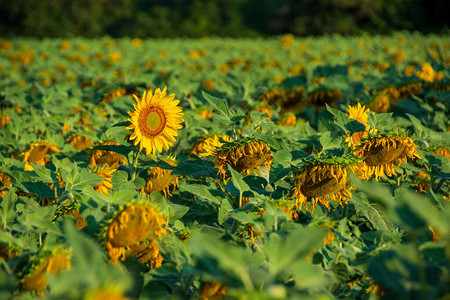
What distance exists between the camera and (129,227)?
3.51 feet

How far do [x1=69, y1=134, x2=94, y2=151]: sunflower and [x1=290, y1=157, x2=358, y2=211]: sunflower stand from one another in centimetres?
130

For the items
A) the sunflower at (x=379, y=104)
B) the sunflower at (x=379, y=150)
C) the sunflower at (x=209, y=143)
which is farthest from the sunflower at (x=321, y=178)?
the sunflower at (x=379, y=104)

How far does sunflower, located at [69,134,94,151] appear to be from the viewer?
2229 mm

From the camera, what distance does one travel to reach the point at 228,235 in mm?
1302

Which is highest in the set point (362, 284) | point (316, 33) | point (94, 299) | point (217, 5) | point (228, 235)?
point (217, 5)

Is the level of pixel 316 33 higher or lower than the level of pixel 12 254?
higher

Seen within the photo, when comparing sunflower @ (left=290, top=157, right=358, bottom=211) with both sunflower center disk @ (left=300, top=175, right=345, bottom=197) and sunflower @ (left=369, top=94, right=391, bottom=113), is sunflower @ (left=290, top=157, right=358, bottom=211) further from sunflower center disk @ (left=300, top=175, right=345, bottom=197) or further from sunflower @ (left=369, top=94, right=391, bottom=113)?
sunflower @ (left=369, top=94, right=391, bottom=113)

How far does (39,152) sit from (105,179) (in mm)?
682

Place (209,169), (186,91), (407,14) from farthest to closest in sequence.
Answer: (407,14), (186,91), (209,169)

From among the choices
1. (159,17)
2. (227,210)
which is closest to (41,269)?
(227,210)

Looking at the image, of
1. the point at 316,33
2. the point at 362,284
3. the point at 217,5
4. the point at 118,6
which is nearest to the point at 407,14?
the point at 316,33

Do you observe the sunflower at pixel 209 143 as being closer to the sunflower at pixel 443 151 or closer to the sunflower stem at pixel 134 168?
the sunflower stem at pixel 134 168

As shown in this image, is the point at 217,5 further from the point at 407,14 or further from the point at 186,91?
the point at 186,91

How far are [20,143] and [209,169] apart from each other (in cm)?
123
